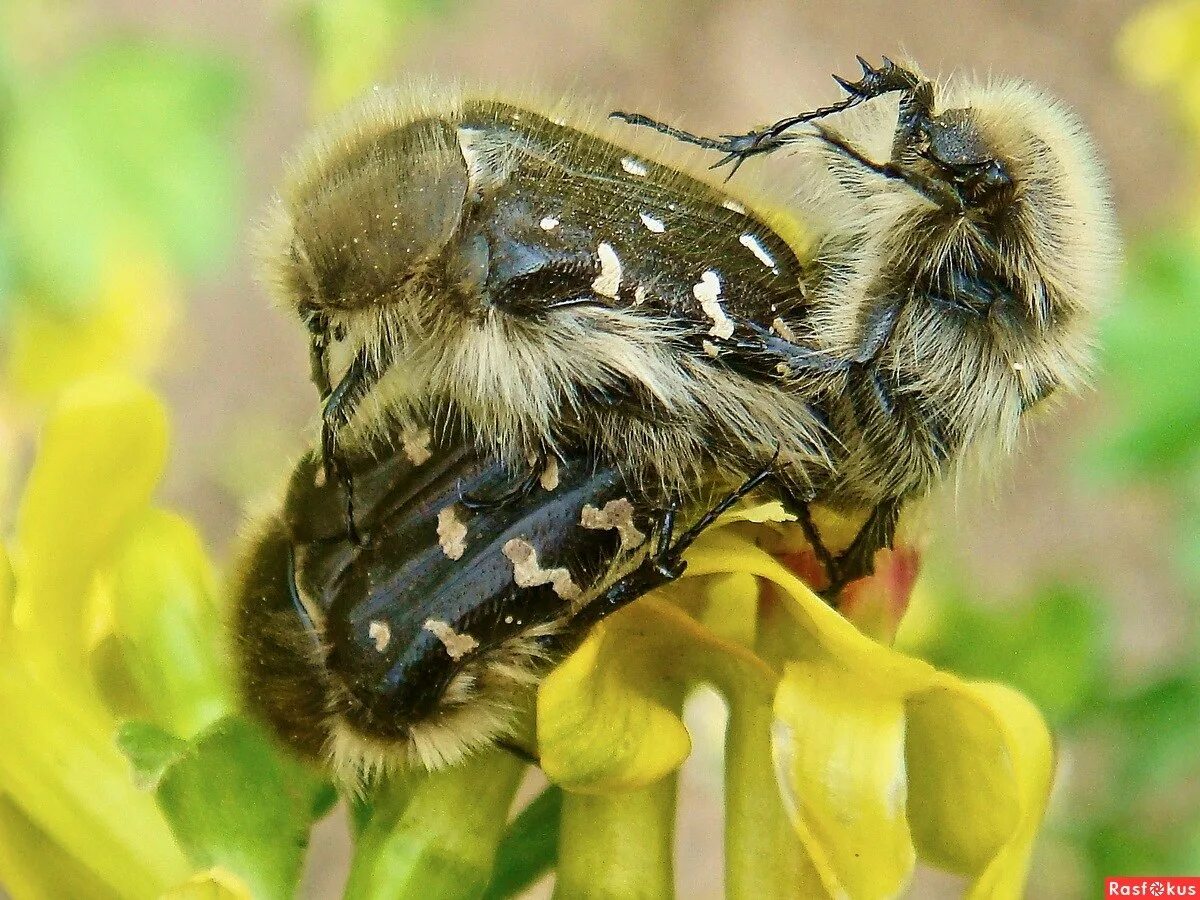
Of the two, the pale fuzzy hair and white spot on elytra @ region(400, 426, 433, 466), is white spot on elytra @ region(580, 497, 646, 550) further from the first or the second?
white spot on elytra @ region(400, 426, 433, 466)

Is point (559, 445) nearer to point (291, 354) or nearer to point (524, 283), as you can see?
point (524, 283)

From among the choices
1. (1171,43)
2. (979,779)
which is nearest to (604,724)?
(979,779)

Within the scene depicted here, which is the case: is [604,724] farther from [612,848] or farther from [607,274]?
[607,274]

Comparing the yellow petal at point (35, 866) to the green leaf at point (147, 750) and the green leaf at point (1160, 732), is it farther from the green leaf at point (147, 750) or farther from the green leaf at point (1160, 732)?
the green leaf at point (1160, 732)

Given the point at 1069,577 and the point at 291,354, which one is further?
the point at 291,354

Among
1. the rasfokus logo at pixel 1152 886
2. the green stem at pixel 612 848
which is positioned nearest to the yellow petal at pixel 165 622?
the green stem at pixel 612 848

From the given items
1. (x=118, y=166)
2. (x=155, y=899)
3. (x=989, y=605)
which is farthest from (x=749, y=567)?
(x=118, y=166)
